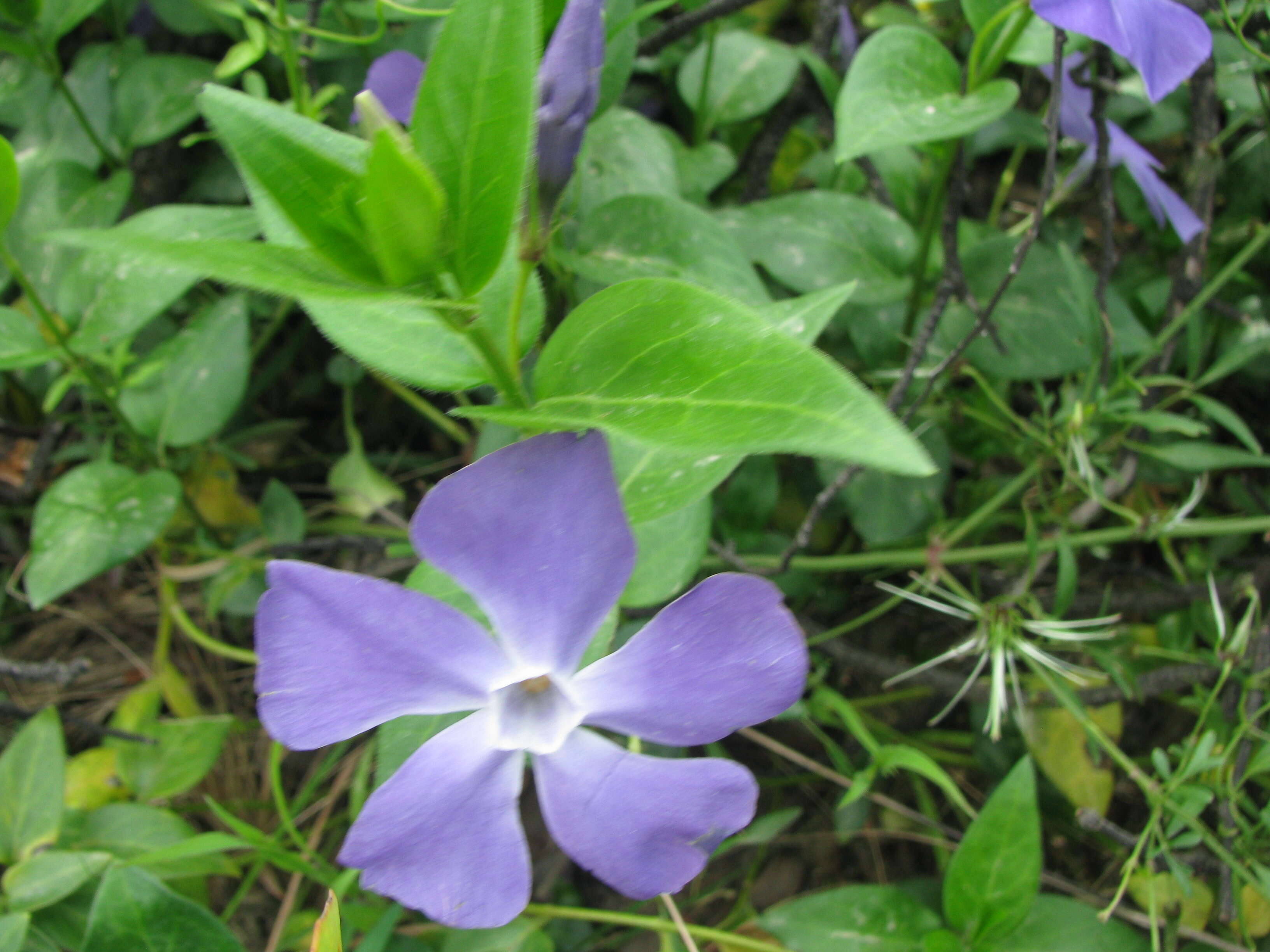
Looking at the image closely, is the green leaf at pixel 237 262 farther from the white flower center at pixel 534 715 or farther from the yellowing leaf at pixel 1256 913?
the yellowing leaf at pixel 1256 913

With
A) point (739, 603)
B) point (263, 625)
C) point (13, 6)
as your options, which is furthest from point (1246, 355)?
point (13, 6)

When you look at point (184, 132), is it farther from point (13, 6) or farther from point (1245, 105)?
point (1245, 105)

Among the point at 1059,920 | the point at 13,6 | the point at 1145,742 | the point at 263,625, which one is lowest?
the point at 1145,742

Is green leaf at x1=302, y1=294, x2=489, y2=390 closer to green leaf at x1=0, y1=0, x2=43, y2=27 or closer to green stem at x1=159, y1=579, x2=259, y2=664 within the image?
green stem at x1=159, y1=579, x2=259, y2=664


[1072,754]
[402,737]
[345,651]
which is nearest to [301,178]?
[345,651]

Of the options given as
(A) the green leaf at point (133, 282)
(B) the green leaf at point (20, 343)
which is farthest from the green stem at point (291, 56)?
(B) the green leaf at point (20, 343)
